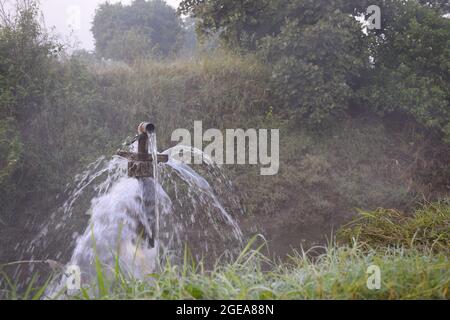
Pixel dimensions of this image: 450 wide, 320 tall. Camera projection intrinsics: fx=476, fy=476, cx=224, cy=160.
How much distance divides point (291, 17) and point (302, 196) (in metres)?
3.43

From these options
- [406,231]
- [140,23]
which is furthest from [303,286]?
[140,23]

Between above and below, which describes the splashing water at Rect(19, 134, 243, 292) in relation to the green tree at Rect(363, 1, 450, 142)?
below

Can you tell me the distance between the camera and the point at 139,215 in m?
3.97

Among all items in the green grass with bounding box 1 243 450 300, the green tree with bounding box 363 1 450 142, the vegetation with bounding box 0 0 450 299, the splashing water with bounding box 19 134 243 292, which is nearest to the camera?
the green grass with bounding box 1 243 450 300

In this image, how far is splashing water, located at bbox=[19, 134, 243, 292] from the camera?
4316 mm

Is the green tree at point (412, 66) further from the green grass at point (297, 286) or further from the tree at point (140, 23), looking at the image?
the tree at point (140, 23)

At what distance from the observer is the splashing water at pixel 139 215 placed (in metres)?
4.32

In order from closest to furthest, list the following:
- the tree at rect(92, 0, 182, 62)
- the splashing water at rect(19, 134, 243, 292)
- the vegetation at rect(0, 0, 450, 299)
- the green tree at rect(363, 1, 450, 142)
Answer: the splashing water at rect(19, 134, 243, 292) < the vegetation at rect(0, 0, 450, 299) < the green tree at rect(363, 1, 450, 142) < the tree at rect(92, 0, 182, 62)

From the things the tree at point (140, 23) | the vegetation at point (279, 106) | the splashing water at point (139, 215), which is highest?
the tree at point (140, 23)

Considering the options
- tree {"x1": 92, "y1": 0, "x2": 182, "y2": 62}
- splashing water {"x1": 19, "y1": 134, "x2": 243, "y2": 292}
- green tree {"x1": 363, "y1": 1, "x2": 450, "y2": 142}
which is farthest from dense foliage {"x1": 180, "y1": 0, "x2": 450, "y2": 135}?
tree {"x1": 92, "y1": 0, "x2": 182, "y2": 62}

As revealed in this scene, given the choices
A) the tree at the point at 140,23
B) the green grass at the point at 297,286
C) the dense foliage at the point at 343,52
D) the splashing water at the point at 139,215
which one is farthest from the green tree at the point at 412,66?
the tree at the point at 140,23

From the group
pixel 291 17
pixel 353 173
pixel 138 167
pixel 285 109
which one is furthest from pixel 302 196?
pixel 138 167

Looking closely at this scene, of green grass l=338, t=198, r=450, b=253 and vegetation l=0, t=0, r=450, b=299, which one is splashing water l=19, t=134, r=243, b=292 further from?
green grass l=338, t=198, r=450, b=253
